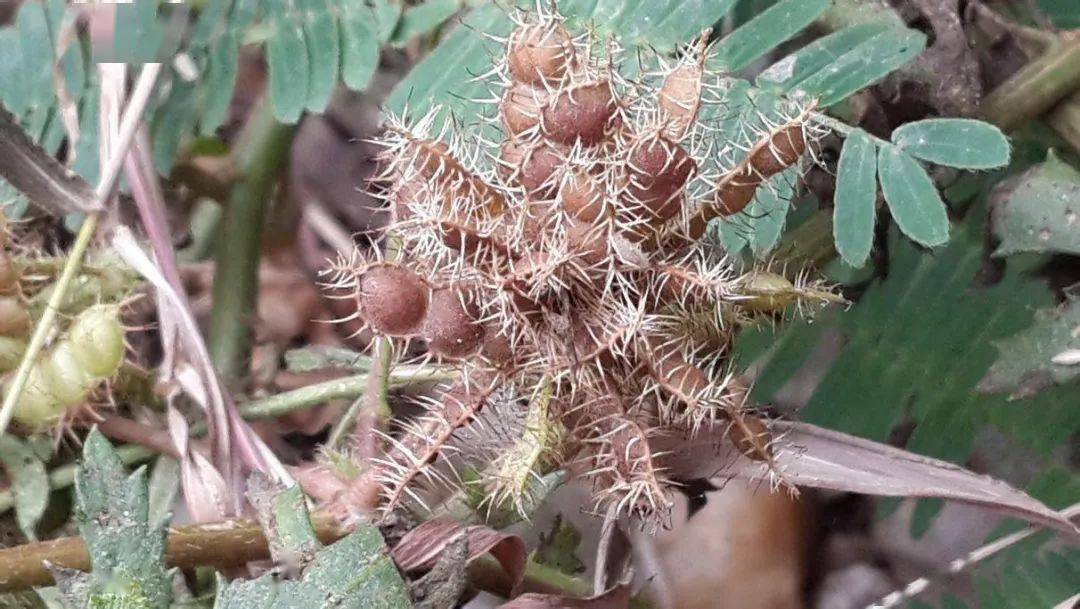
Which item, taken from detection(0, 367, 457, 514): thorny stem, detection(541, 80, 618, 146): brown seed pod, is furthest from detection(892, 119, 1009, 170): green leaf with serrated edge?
detection(0, 367, 457, 514): thorny stem

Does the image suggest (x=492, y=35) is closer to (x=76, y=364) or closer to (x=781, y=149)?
(x=781, y=149)

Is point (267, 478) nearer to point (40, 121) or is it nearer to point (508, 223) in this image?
point (508, 223)

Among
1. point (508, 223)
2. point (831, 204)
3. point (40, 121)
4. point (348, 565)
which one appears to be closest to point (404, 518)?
point (348, 565)

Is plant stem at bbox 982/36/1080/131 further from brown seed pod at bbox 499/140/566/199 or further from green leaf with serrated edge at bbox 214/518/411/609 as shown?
green leaf with serrated edge at bbox 214/518/411/609

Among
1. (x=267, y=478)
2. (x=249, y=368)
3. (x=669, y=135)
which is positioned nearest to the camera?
(x=669, y=135)

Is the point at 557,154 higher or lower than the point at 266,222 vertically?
higher

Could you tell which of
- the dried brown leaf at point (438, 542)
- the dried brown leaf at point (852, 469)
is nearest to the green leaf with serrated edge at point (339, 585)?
the dried brown leaf at point (438, 542)
